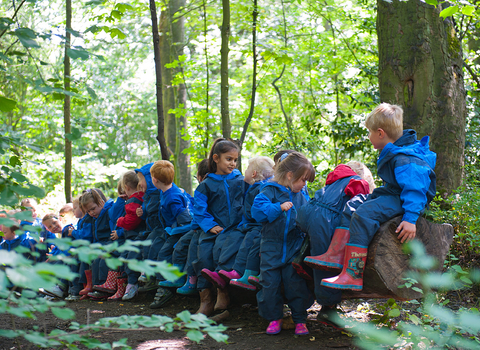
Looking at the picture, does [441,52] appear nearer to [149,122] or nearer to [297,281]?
[297,281]

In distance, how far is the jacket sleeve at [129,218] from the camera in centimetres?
589

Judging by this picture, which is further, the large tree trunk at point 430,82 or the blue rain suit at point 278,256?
the large tree trunk at point 430,82

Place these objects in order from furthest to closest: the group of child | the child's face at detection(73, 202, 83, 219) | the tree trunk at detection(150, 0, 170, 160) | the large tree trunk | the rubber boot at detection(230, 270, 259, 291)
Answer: the child's face at detection(73, 202, 83, 219) → the tree trunk at detection(150, 0, 170, 160) → the large tree trunk → the rubber boot at detection(230, 270, 259, 291) → the group of child

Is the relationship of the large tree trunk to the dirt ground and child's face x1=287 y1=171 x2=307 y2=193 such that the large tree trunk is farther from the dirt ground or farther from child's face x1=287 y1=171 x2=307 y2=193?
the dirt ground

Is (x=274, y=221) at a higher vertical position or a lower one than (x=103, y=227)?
higher

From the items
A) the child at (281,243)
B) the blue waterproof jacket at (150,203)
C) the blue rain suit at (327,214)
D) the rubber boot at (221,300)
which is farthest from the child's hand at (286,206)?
the blue waterproof jacket at (150,203)

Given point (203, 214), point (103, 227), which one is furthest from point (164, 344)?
point (103, 227)

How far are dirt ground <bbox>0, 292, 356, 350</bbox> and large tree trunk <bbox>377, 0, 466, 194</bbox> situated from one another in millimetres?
2214

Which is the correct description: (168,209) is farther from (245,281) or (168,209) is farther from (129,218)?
(245,281)

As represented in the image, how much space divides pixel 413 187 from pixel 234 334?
2105mm

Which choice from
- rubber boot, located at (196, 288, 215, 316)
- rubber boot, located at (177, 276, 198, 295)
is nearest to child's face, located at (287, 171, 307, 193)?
rubber boot, located at (196, 288, 215, 316)

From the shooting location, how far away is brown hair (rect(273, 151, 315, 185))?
3895 mm

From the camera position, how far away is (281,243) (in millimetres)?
3885

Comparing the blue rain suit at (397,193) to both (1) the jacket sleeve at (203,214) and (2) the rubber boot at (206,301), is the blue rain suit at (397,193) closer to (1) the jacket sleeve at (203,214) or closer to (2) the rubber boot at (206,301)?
(1) the jacket sleeve at (203,214)
